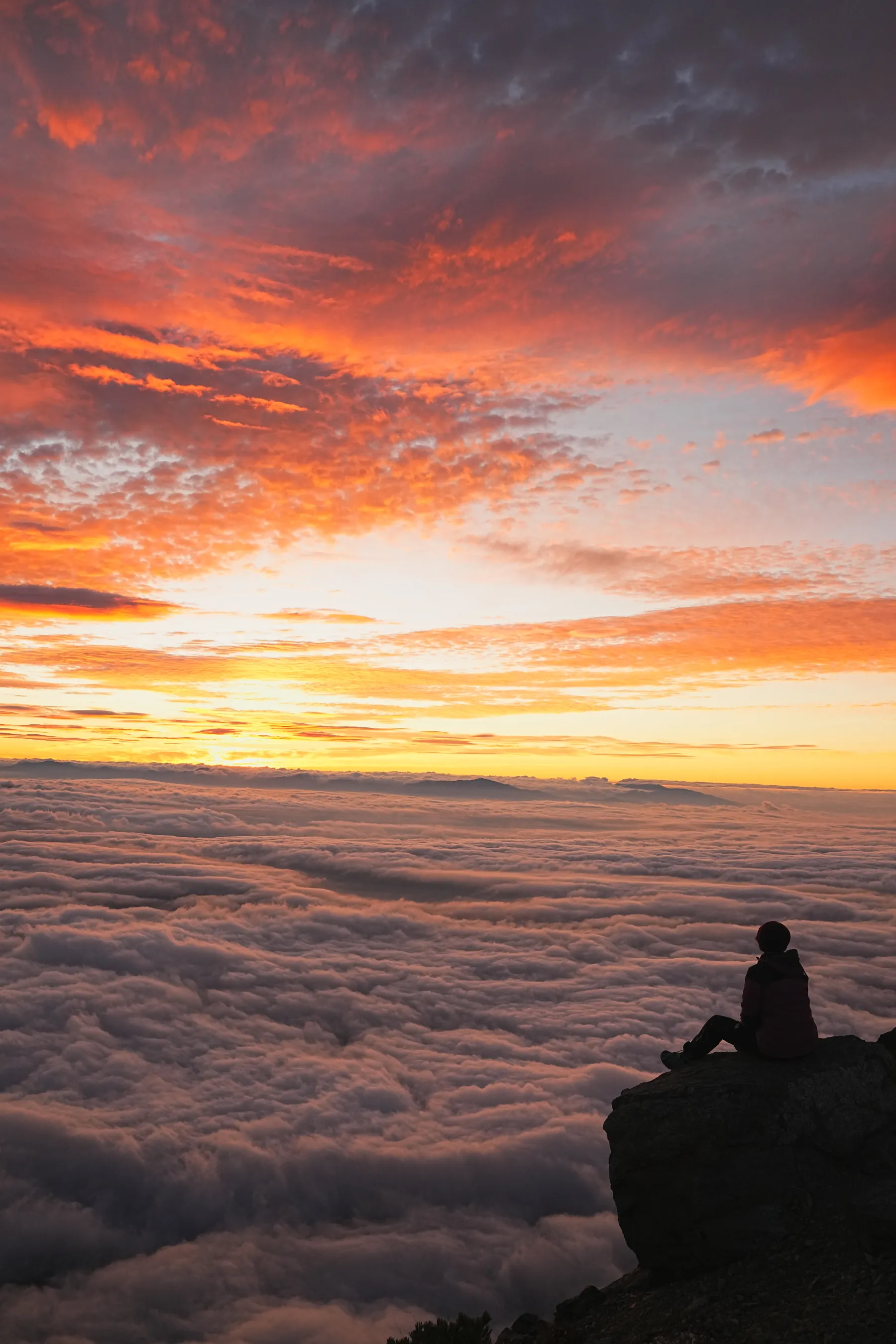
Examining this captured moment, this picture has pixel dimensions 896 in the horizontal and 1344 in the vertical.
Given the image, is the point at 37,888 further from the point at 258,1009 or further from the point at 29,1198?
the point at 29,1198

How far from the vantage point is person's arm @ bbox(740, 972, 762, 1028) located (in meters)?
9.65

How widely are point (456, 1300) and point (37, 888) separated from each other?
9622 cm

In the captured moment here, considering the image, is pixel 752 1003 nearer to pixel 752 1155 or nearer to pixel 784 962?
pixel 784 962

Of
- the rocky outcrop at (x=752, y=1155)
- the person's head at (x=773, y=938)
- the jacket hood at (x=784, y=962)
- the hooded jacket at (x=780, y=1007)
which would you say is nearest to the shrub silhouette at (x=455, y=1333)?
the rocky outcrop at (x=752, y=1155)

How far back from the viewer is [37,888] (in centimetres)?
9919

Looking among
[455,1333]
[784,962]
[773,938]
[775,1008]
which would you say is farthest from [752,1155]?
[455,1333]

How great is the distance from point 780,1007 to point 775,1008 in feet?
0.23

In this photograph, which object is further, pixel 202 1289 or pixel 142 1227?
pixel 142 1227

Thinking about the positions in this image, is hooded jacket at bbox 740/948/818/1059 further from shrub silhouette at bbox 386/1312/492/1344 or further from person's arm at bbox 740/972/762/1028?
shrub silhouette at bbox 386/1312/492/1344

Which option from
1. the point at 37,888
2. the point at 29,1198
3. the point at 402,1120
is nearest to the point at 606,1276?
the point at 402,1120

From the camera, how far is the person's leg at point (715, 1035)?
10.3 metres

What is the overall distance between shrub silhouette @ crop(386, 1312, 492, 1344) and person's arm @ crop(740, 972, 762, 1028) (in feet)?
26.9

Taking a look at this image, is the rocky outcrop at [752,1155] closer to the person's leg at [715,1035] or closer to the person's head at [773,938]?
the person's leg at [715,1035]

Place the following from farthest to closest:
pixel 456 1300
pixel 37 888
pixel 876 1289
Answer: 1. pixel 37 888
2. pixel 456 1300
3. pixel 876 1289
